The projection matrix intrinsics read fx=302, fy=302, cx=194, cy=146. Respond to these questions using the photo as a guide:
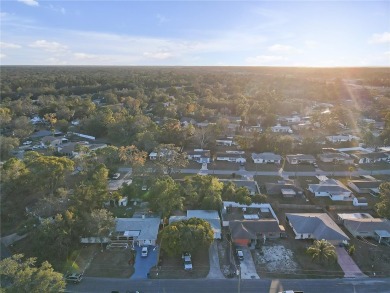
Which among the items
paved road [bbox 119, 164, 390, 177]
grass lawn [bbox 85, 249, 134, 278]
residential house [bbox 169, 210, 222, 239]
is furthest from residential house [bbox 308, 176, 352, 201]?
grass lawn [bbox 85, 249, 134, 278]

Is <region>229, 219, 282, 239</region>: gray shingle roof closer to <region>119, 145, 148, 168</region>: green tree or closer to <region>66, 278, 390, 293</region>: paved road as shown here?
<region>66, 278, 390, 293</region>: paved road

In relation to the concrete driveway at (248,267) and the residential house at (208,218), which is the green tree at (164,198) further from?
the concrete driveway at (248,267)

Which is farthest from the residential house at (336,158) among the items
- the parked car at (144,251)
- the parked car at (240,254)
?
the parked car at (144,251)

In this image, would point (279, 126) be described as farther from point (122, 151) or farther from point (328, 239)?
point (328, 239)

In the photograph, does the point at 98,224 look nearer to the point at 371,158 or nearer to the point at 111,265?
the point at 111,265

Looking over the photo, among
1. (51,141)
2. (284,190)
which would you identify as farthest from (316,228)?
(51,141)

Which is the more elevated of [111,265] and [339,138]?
[339,138]

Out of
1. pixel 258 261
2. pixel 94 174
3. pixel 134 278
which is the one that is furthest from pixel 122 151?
pixel 258 261
